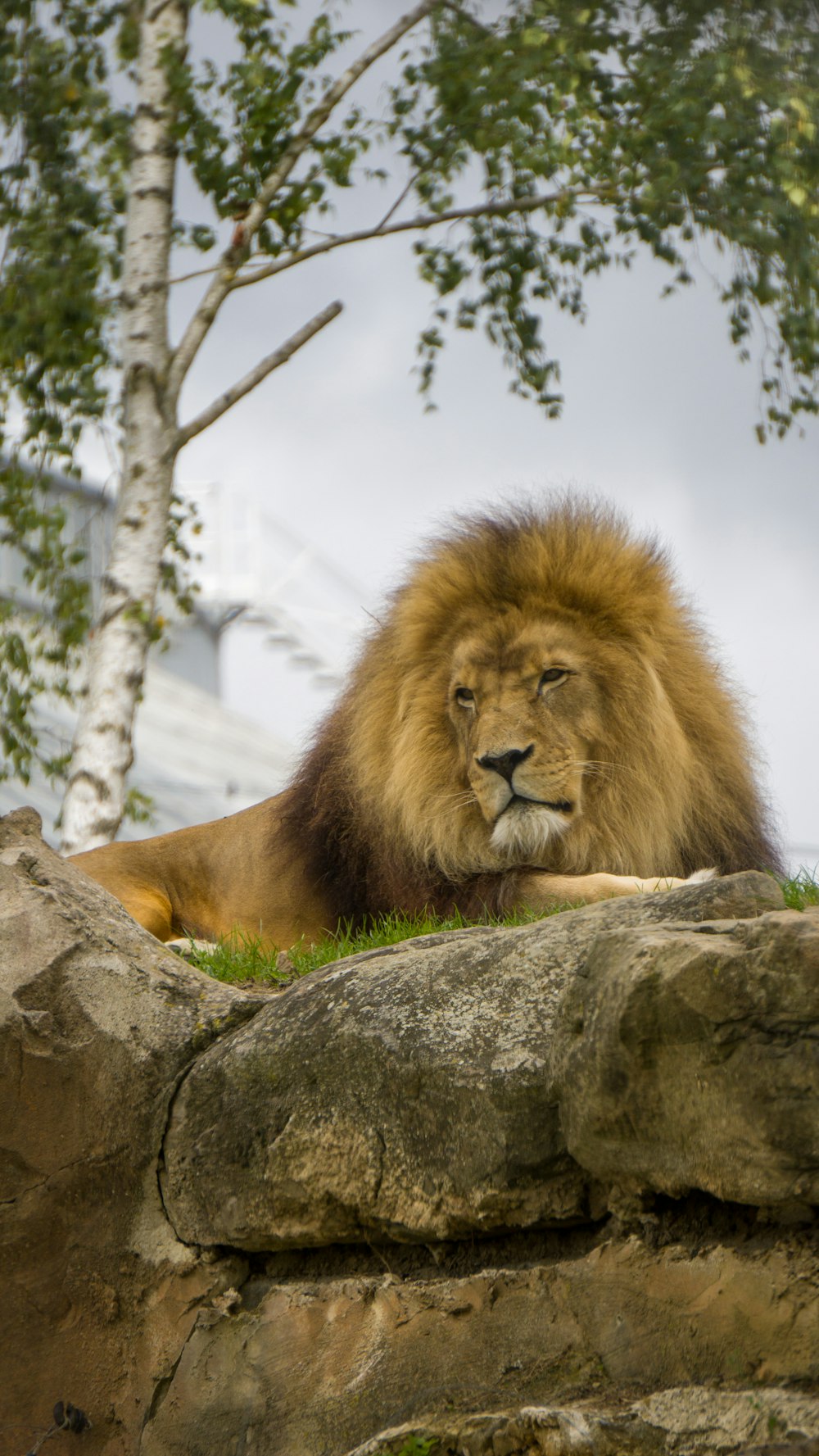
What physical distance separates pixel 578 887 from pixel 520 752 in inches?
14.0

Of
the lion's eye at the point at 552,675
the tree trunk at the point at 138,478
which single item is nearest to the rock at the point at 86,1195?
the lion's eye at the point at 552,675

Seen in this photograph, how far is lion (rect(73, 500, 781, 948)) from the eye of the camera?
405 cm

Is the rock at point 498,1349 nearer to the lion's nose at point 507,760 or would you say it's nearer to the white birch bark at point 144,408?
the lion's nose at point 507,760

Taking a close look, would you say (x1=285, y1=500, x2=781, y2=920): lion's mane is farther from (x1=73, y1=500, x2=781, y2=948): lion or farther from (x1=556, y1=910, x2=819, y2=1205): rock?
(x1=556, y1=910, x2=819, y2=1205): rock

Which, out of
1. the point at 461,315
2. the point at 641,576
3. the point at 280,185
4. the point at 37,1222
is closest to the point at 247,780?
the point at 461,315

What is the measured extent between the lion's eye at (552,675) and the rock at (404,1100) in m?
1.38

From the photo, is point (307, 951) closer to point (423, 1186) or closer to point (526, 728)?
point (526, 728)

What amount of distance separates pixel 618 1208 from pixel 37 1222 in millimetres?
1046

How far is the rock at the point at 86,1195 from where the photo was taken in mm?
2732

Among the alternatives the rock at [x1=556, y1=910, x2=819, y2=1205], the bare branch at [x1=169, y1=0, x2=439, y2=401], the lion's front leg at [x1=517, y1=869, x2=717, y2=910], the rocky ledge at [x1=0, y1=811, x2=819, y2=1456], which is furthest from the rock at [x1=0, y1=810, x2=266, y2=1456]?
the bare branch at [x1=169, y1=0, x2=439, y2=401]

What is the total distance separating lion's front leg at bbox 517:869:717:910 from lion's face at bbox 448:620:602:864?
0.10 m

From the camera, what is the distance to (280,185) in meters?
7.62

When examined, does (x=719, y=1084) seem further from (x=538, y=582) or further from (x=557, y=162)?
(x=557, y=162)

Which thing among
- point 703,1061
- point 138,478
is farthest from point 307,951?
point 138,478
